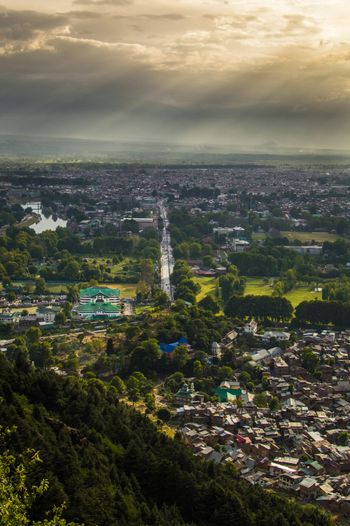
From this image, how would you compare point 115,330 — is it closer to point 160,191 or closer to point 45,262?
point 45,262

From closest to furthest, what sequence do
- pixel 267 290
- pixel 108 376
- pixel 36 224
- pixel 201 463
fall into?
pixel 201 463 < pixel 108 376 < pixel 267 290 < pixel 36 224

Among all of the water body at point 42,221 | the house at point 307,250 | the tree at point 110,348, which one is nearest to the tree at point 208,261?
the house at point 307,250

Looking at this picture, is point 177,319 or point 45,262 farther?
point 45,262

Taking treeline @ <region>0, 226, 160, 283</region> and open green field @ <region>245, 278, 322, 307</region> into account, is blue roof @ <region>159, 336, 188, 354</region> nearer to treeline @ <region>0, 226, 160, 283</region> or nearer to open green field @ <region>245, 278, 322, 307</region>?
open green field @ <region>245, 278, 322, 307</region>

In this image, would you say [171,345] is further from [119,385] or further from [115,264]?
[115,264]

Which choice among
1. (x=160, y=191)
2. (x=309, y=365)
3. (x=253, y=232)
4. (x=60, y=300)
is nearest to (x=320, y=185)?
(x=160, y=191)

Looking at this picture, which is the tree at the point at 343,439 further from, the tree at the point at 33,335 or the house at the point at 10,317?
the house at the point at 10,317
